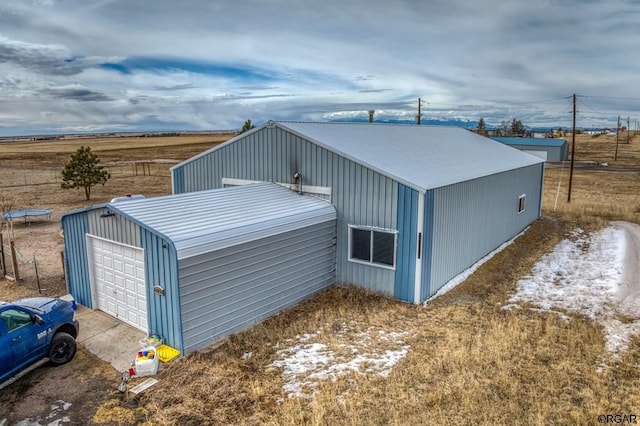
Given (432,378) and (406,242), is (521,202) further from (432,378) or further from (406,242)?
(432,378)

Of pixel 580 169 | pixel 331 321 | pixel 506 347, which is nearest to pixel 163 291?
pixel 331 321

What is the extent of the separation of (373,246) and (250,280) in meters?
3.72

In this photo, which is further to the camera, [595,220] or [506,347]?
[595,220]

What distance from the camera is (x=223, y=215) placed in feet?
35.6

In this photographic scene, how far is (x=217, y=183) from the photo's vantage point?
16.3 m

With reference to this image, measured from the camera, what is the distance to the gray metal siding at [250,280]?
927 cm

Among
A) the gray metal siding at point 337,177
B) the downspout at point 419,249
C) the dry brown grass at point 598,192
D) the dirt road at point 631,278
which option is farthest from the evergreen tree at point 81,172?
the dirt road at point 631,278

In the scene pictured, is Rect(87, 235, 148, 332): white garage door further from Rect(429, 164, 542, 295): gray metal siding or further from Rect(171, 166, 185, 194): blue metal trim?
Rect(429, 164, 542, 295): gray metal siding

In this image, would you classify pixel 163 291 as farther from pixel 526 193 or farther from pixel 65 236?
pixel 526 193

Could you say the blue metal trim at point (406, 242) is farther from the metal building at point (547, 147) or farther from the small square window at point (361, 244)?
the metal building at point (547, 147)

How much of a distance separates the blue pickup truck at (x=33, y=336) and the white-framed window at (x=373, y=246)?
717 centimetres

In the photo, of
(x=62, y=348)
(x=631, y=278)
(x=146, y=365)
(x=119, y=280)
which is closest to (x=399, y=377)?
(x=146, y=365)

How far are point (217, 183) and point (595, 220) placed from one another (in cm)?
A: 1920

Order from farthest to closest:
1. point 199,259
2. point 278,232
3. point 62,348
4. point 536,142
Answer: point 536,142 → point 278,232 → point 199,259 → point 62,348
